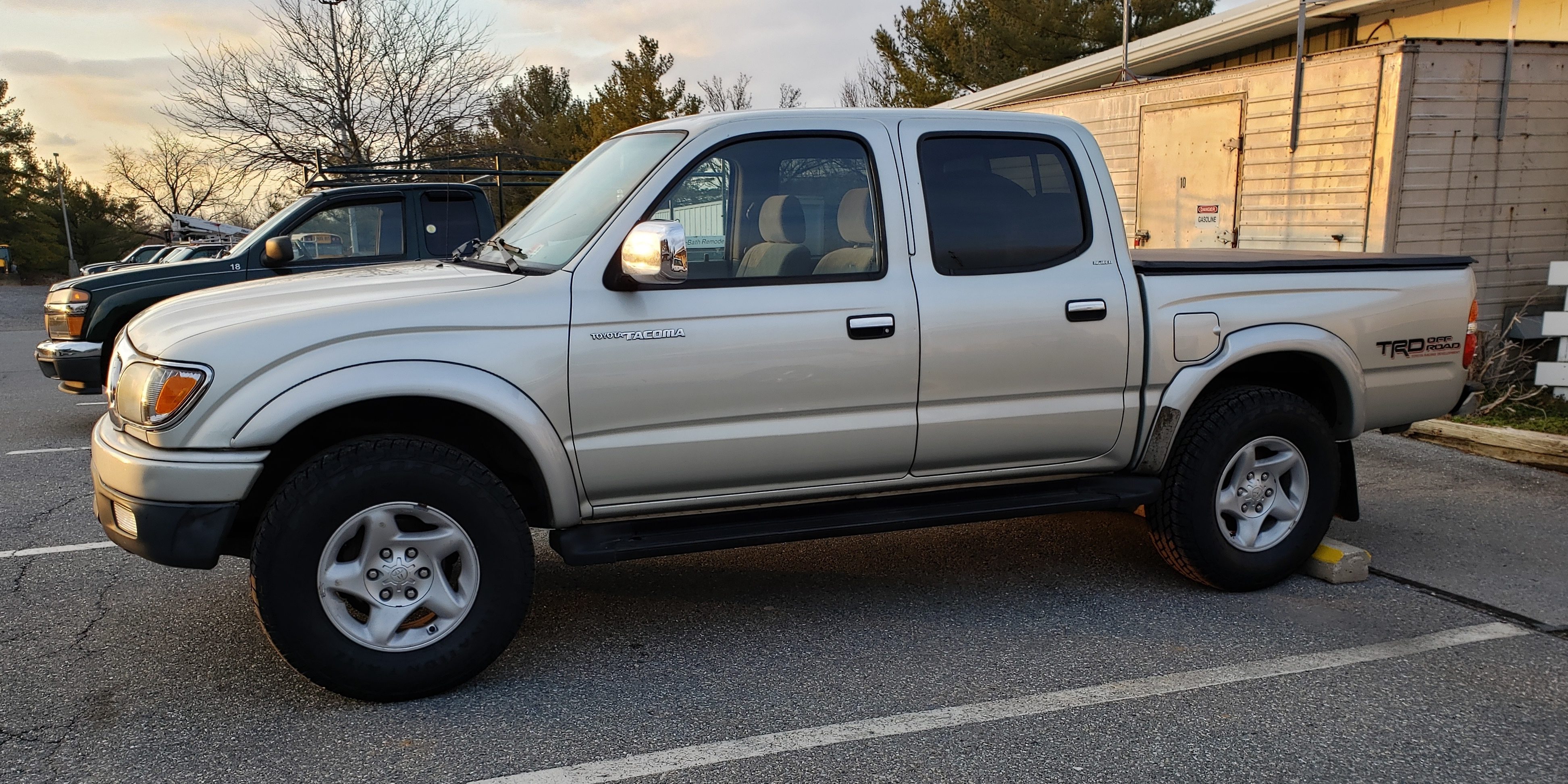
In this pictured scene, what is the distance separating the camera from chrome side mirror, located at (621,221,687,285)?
3584 mm

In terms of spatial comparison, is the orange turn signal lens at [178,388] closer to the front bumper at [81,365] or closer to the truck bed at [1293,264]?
the truck bed at [1293,264]

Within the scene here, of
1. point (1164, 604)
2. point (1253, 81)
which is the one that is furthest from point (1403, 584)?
point (1253, 81)

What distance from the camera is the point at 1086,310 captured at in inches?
167

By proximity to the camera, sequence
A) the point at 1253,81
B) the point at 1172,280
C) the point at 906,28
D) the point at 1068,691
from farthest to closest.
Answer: the point at 906,28
the point at 1253,81
the point at 1172,280
the point at 1068,691

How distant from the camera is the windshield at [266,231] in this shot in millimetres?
8641

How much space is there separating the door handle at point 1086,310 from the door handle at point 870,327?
0.77 meters

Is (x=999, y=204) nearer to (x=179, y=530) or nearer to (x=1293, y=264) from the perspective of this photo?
(x=1293, y=264)

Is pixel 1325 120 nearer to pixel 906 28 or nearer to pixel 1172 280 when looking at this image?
pixel 1172 280

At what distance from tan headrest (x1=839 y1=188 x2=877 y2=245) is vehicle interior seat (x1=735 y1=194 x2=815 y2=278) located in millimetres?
159

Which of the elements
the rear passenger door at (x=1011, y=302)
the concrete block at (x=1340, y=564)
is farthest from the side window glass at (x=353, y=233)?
the concrete block at (x=1340, y=564)

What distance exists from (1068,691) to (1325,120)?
823 centimetres

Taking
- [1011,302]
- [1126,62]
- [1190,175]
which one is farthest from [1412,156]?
[1011,302]

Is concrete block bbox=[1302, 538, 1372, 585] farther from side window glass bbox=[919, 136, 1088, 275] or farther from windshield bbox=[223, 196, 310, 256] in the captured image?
windshield bbox=[223, 196, 310, 256]

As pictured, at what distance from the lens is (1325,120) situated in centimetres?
997
